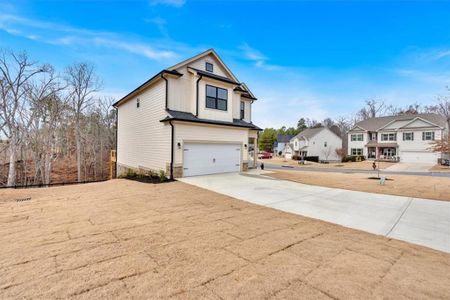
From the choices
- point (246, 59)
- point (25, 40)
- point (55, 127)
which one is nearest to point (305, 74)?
point (246, 59)

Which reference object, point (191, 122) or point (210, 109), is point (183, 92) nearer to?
point (210, 109)

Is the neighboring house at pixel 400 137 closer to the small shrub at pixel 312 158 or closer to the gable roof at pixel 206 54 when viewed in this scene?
the small shrub at pixel 312 158

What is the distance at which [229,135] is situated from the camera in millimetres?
13945

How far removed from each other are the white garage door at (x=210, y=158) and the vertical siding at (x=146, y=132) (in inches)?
48.6

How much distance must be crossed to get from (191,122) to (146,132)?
423cm

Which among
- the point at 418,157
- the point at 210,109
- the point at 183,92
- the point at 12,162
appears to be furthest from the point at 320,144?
the point at 12,162

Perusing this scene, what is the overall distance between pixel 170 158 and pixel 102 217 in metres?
6.56

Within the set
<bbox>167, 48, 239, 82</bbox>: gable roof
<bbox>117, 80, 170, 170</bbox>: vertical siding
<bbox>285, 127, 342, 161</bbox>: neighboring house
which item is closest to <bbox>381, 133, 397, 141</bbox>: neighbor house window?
<bbox>285, 127, 342, 161</bbox>: neighboring house

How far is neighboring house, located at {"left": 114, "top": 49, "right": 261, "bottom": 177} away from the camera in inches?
463

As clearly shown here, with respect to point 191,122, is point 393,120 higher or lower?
higher

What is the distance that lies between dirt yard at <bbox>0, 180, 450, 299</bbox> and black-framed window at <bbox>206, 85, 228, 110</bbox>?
9018 millimetres

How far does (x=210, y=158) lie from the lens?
13016 millimetres

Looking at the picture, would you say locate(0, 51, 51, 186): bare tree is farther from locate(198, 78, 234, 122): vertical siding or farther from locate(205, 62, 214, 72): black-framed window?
locate(198, 78, 234, 122): vertical siding

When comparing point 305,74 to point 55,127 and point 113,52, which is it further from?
point 55,127
